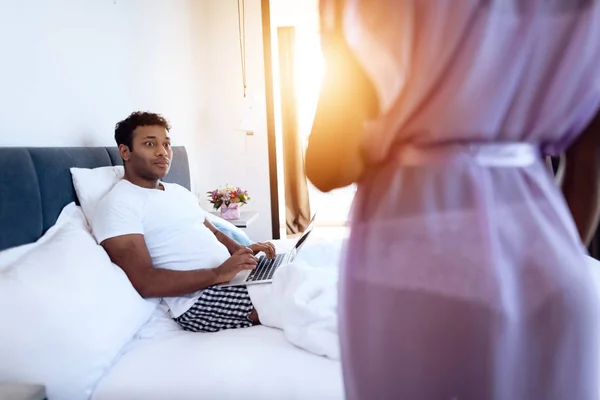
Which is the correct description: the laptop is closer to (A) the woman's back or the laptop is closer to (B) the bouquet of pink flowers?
(B) the bouquet of pink flowers

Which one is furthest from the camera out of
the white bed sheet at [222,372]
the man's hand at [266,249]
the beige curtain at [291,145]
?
the beige curtain at [291,145]

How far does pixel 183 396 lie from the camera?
1.07m

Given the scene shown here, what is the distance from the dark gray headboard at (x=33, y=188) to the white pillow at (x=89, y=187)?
0.02m

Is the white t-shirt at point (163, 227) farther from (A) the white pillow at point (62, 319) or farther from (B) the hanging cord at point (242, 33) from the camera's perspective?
(B) the hanging cord at point (242, 33)

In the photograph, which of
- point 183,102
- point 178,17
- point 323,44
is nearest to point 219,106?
point 183,102

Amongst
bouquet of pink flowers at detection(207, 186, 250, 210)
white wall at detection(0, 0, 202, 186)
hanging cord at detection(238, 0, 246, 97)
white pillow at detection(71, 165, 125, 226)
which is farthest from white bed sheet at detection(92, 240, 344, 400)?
hanging cord at detection(238, 0, 246, 97)

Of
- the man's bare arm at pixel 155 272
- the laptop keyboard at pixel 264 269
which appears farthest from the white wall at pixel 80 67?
the laptop keyboard at pixel 264 269

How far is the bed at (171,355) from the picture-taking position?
1071 millimetres

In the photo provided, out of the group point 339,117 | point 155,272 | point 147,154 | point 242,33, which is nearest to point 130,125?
point 147,154

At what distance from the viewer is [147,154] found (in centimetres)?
177

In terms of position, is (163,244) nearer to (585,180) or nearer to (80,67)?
(80,67)

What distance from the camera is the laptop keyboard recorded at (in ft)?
5.13

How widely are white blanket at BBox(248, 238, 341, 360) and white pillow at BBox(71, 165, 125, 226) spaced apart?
63cm

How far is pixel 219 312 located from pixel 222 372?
337 millimetres
